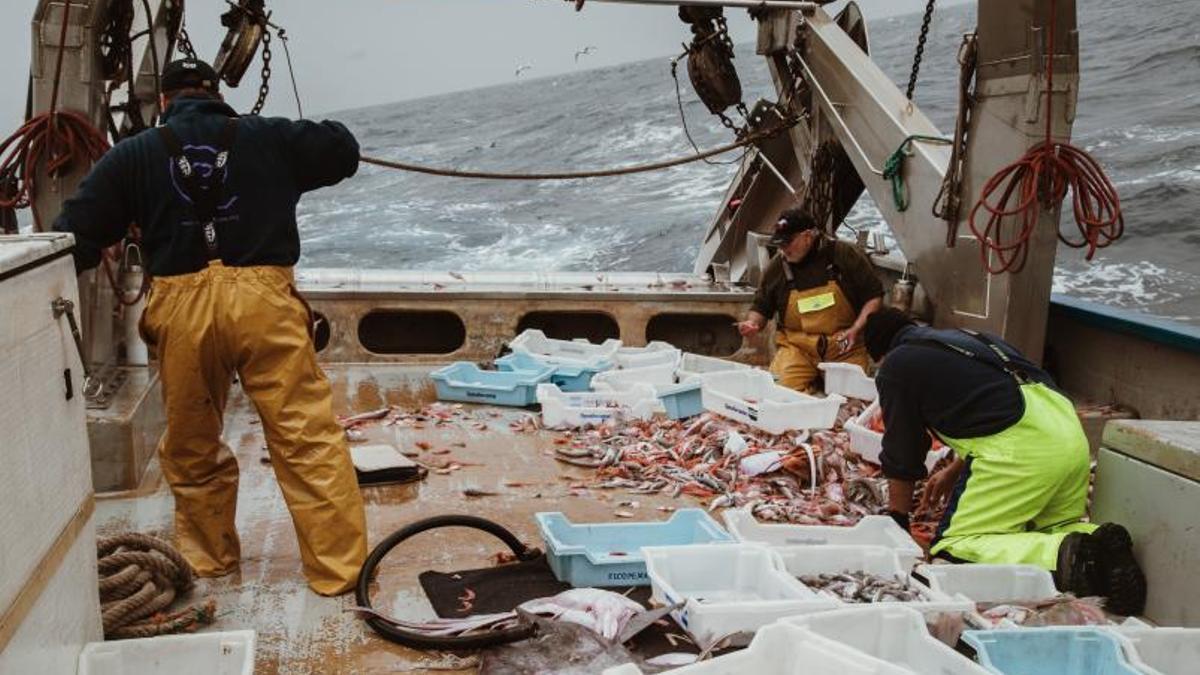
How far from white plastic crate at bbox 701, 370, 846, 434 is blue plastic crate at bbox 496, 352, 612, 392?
1.01m

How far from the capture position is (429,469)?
6.05 metres

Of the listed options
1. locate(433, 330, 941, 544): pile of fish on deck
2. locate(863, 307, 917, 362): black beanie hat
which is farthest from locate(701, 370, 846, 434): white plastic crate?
locate(863, 307, 917, 362): black beanie hat

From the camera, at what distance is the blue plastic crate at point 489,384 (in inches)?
298

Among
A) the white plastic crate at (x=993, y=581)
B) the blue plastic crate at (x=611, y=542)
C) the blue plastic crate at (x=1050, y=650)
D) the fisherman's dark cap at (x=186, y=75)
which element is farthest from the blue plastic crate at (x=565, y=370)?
the blue plastic crate at (x=1050, y=650)

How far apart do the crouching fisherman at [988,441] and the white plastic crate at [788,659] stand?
152 cm

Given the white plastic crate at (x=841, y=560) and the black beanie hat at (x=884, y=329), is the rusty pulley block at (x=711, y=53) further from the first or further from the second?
the white plastic crate at (x=841, y=560)

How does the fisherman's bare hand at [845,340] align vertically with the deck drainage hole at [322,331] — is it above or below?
above

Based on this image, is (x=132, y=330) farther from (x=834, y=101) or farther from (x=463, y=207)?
(x=463, y=207)

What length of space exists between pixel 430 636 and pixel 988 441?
7.96 ft

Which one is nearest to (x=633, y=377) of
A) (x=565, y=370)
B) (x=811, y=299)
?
(x=565, y=370)

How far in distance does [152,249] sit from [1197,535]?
394cm

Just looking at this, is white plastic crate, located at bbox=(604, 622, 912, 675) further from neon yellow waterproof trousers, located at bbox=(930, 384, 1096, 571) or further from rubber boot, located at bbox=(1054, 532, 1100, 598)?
neon yellow waterproof trousers, located at bbox=(930, 384, 1096, 571)

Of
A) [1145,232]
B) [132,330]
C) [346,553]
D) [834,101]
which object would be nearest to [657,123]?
[1145,232]

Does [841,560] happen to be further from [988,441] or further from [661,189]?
[661,189]
